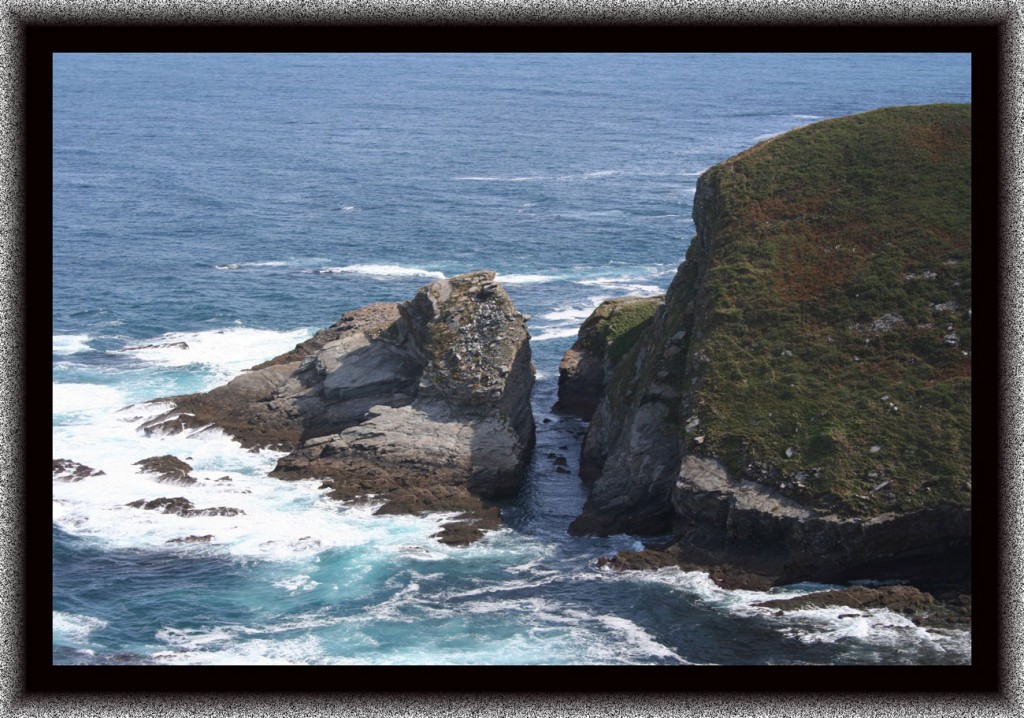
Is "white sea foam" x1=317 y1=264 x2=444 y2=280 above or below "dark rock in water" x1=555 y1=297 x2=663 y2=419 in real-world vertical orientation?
above

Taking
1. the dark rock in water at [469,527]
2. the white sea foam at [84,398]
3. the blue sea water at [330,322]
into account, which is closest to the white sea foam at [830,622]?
the blue sea water at [330,322]

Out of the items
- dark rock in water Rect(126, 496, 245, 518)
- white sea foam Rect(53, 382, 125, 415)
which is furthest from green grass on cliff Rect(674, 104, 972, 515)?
white sea foam Rect(53, 382, 125, 415)

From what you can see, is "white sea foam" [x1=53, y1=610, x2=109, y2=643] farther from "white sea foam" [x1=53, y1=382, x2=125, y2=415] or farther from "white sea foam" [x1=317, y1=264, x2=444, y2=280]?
"white sea foam" [x1=317, y1=264, x2=444, y2=280]

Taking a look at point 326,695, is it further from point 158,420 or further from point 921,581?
point 158,420

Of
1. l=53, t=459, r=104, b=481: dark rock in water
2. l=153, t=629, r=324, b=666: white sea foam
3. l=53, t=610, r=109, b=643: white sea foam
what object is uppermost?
l=53, t=459, r=104, b=481: dark rock in water

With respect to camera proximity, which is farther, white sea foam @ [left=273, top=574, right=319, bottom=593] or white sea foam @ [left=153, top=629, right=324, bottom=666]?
white sea foam @ [left=273, top=574, right=319, bottom=593]

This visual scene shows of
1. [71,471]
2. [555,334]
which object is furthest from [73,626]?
[555,334]

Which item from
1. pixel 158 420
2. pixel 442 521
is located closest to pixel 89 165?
pixel 158 420
